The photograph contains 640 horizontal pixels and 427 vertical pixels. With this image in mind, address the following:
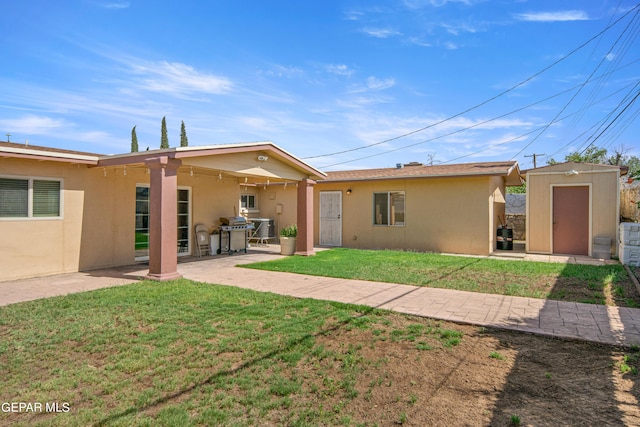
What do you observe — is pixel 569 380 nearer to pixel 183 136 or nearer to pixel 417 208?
pixel 417 208

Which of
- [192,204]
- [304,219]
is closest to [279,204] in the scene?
[304,219]

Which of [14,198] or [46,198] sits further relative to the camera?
[46,198]

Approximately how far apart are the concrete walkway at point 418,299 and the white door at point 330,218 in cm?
621

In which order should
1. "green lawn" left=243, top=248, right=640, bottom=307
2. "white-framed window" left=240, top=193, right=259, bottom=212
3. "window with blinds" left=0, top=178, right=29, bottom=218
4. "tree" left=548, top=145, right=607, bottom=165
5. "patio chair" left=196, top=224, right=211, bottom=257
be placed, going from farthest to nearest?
1. "tree" left=548, top=145, right=607, bottom=165
2. "white-framed window" left=240, top=193, right=259, bottom=212
3. "patio chair" left=196, top=224, right=211, bottom=257
4. "window with blinds" left=0, top=178, right=29, bottom=218
5. "green lawn" left=243, top=248, right=640, bottom=307

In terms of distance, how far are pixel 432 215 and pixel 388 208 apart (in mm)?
1606

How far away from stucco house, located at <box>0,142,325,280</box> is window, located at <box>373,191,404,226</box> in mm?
3810

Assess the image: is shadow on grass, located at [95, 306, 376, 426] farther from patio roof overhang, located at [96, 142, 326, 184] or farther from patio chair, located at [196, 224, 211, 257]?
patio chair, located at [196, 224, 211, 257]

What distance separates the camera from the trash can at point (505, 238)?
12.6 metres

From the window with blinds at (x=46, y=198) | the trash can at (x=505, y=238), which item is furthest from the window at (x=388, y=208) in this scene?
the window with blinds at (x=46, y=198)

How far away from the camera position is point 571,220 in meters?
11.2

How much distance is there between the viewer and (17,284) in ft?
22.4

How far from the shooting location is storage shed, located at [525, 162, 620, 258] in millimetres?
10633

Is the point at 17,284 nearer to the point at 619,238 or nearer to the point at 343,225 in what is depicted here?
the point at 343,225

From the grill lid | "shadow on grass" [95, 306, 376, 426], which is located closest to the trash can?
the grill lid
